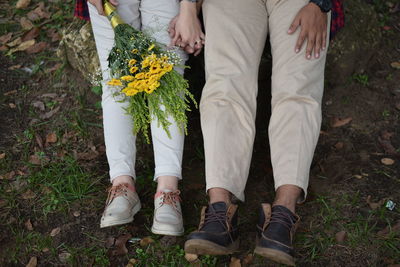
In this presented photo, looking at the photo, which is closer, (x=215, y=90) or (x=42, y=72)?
(x=215, y=90)

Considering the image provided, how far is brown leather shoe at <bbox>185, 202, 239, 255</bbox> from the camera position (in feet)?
7.42

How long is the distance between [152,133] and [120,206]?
46 centimetres

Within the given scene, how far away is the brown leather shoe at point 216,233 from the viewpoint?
2.26 m

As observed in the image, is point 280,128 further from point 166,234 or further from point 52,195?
point 52,195

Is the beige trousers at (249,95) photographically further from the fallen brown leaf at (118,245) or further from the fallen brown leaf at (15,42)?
the fallen brown leaf at (15,42)

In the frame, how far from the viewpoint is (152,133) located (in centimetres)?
269

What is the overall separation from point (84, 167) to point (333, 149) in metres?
1.71

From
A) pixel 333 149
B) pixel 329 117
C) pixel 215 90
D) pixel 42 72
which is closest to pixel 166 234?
pixel 215 90

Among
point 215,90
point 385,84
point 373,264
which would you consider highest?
point 215,90

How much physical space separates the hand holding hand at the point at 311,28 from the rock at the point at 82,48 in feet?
5.21

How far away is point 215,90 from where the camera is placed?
2.59m

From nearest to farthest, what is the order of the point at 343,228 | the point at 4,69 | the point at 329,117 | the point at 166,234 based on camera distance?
the point at 166,234, the point at 343,228, the point at 329,117, the point at 4,69

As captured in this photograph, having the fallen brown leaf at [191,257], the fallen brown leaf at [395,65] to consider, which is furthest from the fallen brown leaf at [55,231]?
the fallen brown leaf at [395,65]

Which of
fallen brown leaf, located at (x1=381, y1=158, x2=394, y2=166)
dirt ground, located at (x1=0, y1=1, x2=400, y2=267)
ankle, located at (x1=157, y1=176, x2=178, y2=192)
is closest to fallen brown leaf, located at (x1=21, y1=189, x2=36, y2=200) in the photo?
dirt ground, located at (x1=0, y1=1, x2=400, y2=267)
